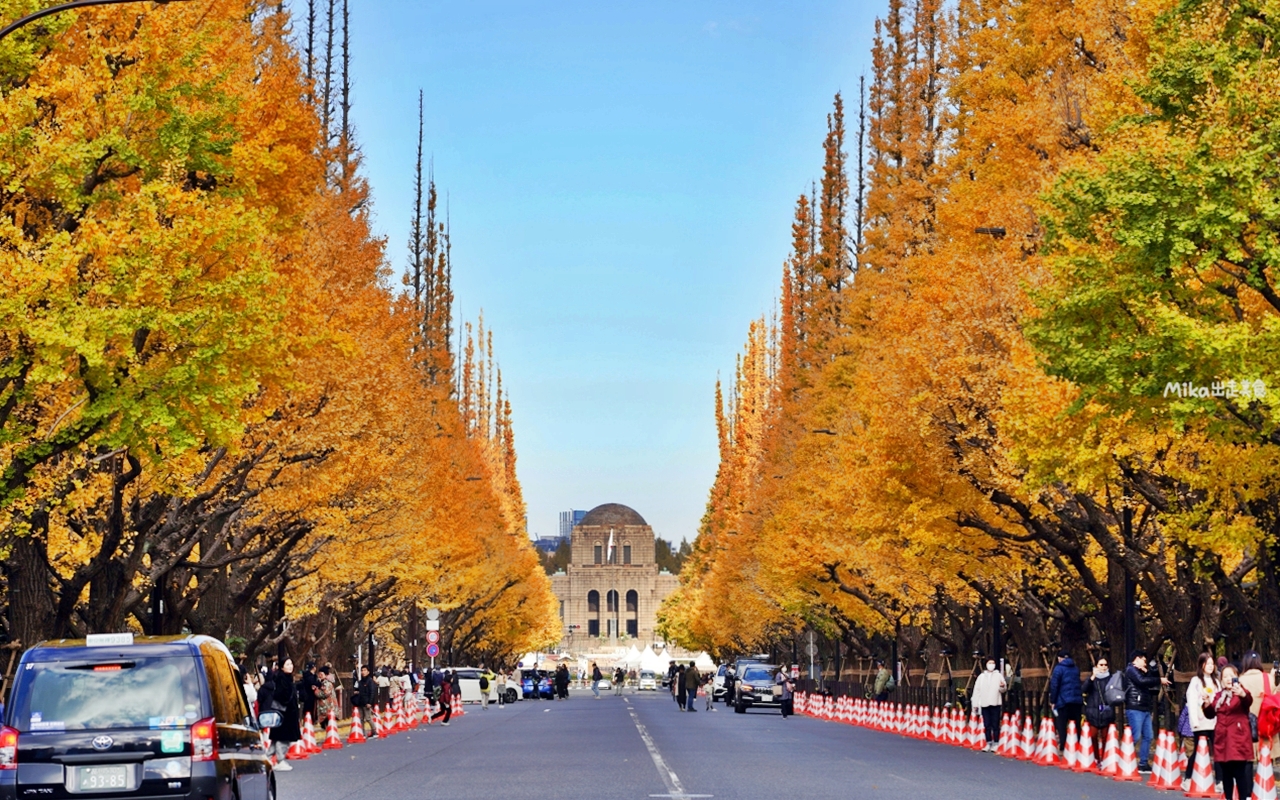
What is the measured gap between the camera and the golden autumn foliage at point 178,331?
18.5 m

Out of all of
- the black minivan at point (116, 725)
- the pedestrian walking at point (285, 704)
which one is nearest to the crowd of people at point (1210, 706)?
the black minivan at point (116, 725)

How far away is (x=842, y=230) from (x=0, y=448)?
47436mm

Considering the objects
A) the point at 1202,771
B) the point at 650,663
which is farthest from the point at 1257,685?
the point at 650,663

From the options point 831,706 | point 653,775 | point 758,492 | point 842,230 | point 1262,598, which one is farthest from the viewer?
point 758,492

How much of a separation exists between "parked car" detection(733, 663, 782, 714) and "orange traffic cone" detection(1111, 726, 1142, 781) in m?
37.2

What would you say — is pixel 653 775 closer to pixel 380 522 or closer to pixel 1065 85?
pixel 1065 85

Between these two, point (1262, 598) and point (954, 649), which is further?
point (954, 649)

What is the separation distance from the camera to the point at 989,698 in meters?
31.5

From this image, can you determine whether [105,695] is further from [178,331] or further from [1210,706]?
[1210,706]

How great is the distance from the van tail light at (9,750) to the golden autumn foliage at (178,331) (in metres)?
5.90

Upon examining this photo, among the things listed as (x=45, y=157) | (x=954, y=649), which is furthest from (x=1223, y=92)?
(x=954, y=649)

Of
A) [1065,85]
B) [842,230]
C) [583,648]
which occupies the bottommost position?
[583,648]

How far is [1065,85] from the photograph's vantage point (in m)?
30.4

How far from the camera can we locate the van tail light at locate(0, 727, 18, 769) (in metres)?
12.0
